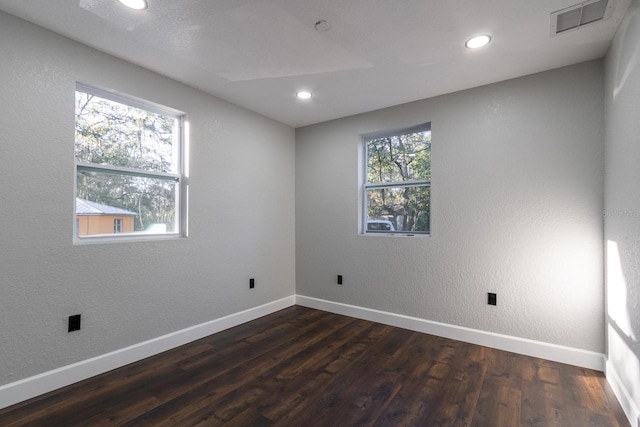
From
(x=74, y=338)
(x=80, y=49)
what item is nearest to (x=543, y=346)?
(x=74, y=338)

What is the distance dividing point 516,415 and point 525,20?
8.05 ft

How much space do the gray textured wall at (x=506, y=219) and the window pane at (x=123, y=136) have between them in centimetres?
206

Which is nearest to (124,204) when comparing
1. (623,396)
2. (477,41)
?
(477,41)

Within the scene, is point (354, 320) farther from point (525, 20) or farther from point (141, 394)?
point (525, 20)

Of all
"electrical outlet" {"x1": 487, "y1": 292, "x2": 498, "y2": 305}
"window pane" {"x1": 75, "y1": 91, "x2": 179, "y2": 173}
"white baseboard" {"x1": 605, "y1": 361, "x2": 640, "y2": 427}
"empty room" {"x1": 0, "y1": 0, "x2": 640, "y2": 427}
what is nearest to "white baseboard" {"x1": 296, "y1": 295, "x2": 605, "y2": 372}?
"empty room" {"x1": 0, "y1": 0, "x2": 640, "y2": 427}

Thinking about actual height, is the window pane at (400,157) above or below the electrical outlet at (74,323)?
above

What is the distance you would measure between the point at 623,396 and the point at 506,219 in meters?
1.40

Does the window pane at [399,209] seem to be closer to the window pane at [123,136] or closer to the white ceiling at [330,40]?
the white ceiling at [330,40]

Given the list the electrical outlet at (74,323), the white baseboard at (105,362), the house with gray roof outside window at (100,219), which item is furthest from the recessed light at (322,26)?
the white baseboard at (105,362)

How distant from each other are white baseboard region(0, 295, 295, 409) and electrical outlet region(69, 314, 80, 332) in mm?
255

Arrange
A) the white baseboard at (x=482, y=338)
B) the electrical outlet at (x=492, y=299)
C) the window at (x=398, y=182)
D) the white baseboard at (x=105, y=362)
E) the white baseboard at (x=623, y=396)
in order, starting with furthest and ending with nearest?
the window at (x=398, y=182) < the electrical outlet at (x=492, y=299) < the white baseboard at (x=482, y=338) < the white baseboard at (x=105, y=362) < the white baseboard at (x=623, y=396)

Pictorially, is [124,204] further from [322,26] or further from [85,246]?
[322,26]

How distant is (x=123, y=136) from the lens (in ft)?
8.13

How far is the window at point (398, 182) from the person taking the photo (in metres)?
3.26
